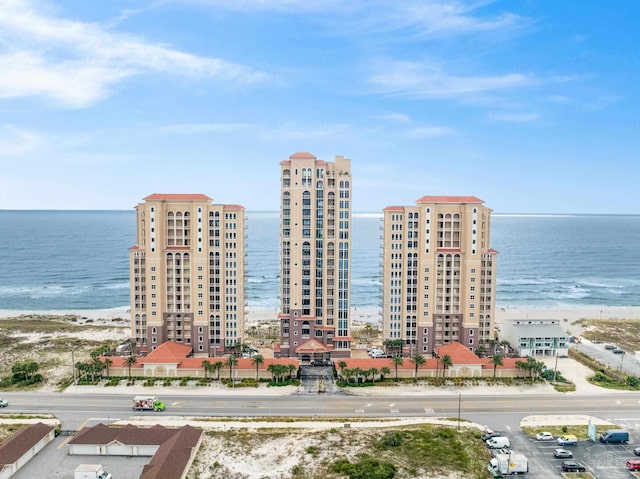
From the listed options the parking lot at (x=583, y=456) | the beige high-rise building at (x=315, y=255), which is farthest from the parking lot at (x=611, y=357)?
the beige high-rise building at (x=315, y=255)

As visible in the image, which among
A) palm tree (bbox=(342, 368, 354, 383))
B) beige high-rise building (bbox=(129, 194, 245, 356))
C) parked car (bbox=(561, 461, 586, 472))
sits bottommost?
parked car (bbox=(561, 461, 586, 472))

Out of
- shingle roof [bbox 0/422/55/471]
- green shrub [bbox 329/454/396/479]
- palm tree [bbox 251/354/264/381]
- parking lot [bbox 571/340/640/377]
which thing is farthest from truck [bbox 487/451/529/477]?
shingle roof [bbox 0/422/55/471]

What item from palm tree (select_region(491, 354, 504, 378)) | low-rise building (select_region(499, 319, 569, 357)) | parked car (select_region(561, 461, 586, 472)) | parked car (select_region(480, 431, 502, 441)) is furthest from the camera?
low-rise building (select_region(499, 319, 569, 357))

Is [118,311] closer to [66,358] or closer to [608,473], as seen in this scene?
[66,358]

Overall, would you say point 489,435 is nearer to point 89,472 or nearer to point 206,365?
point 206,365

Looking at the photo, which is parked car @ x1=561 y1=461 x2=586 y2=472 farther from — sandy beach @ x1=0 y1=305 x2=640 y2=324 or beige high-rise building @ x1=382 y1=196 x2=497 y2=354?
sandy beach @ x1=0 y1=305 x2=640 y2=324

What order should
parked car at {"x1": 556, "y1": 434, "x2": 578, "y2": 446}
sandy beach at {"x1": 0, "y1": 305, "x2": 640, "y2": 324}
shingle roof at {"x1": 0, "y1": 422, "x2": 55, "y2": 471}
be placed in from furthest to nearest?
sandy beach at {"x1": 0, "y1": 305, "x2": 640, "y2": 324}
parked car at {"x1": 556, "y1": 434, "x2": 578, "y2": 446}
shingle roof at {"x1": 0, "y1": 422, "x2": 55, "y2": 471}

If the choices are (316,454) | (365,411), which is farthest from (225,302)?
(316,454)

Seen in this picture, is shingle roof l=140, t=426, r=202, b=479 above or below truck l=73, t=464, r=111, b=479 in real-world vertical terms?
above
